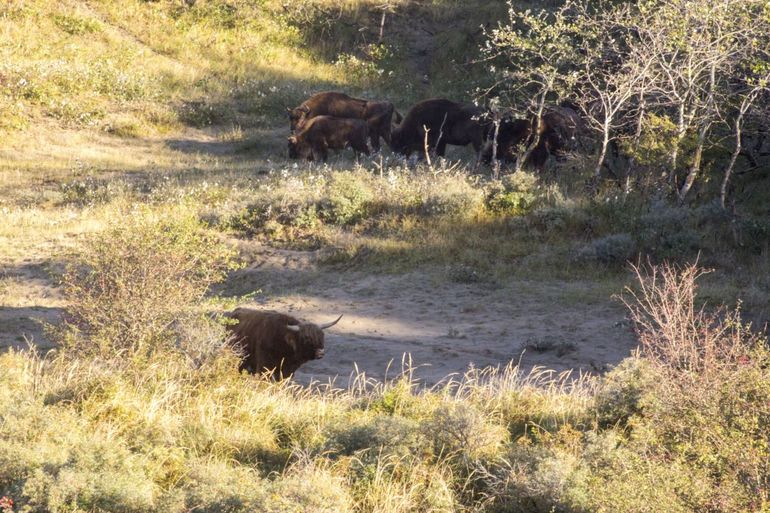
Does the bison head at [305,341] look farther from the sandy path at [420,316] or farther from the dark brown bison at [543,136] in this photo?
the dark brown bison at [543,136]

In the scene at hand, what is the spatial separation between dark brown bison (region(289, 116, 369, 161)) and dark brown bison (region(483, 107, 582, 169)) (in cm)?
327

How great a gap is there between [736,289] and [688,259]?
4.18 ft

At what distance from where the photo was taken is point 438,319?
12672 millimetres

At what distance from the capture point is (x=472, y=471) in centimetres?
671

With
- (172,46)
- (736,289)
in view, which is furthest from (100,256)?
(172,46)

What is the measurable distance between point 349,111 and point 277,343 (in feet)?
46.6

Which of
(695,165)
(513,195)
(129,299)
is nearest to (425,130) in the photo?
(513,195)

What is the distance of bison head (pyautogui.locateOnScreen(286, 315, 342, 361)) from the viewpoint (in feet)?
32.4

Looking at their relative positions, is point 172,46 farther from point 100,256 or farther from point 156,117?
point 100,256

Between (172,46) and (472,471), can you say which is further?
(172,46)

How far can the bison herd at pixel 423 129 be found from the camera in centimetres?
1925

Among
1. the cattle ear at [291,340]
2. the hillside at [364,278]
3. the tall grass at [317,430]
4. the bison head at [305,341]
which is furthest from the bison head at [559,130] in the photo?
the tall grass at [317,430]

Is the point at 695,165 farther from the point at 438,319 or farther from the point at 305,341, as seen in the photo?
the point at 305,341

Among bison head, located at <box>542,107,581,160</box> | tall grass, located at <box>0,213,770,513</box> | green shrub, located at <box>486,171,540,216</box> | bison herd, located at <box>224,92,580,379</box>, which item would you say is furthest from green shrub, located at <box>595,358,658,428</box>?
bison head, located at <box>542,107,581,160</box>
